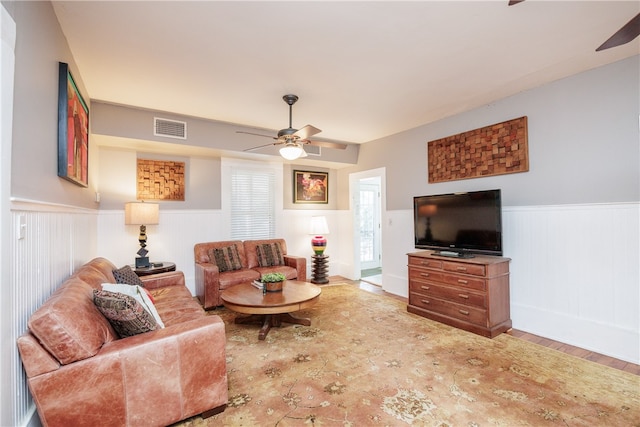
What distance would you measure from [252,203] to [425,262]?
3.16 meters

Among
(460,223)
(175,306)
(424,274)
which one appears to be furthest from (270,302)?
(460,223)

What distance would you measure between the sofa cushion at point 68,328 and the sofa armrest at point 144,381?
2.3 inches

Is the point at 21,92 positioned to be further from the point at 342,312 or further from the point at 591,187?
the point at 591,187

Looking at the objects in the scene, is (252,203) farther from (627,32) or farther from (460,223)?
(627,32)

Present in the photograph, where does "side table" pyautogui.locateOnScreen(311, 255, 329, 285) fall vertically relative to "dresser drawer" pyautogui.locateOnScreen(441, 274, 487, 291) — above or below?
below

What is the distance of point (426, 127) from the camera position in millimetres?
4395

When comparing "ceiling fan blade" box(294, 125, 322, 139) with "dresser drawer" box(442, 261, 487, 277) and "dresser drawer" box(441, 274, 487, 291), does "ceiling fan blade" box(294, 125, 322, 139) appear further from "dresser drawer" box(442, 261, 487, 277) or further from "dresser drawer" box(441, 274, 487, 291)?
"dresser drawer" box(441, 274, 487, 291)

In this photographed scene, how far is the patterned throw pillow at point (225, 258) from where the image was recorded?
4.37 m

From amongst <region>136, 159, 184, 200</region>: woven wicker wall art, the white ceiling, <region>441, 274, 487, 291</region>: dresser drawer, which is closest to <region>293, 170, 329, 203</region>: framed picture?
<region>136, 159, 184, 200</region>: woven wicker wall art

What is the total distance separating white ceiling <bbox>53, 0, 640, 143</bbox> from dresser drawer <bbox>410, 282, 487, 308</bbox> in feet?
7.47

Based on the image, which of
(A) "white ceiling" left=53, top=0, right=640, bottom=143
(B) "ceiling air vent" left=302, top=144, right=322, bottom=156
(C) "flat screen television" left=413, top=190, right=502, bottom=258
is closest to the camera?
(A) "white ceiling" left=53, top=0, right=640, bottom=143

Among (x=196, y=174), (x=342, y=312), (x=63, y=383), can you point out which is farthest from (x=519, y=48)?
(x=196, y=174)

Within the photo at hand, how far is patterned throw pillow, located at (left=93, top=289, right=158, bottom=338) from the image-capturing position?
169 cm

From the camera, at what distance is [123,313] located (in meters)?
1.69
